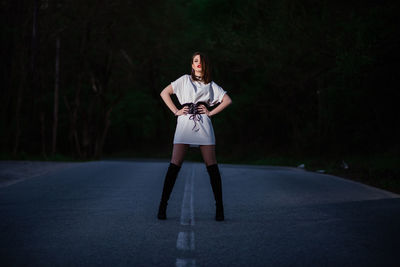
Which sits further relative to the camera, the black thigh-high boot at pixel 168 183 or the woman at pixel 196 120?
the black thigh-high boot at pixel 168 183

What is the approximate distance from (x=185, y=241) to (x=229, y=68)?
28.0m

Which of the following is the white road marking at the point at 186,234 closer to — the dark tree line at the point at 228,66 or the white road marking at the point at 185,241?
the white road marking at the point at 185,241

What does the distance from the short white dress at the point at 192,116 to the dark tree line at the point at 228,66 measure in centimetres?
656

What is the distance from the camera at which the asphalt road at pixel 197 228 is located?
4520mm

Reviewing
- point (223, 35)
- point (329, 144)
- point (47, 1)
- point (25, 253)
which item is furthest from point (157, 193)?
point (47, 1)

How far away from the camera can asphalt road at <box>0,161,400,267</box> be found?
452cm

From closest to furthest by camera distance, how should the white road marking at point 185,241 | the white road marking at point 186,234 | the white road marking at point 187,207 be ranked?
1. the white road marking at point 186,234
2. the white road marking at point 185,241
3. the white road marking at point 187,207

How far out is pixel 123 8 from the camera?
1373 inches

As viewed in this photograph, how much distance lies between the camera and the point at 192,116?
20.5ft

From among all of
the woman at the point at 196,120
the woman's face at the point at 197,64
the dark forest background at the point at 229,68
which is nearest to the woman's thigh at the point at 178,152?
the woman at the point at 196,120

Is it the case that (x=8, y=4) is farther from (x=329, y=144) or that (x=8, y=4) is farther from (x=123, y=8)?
(x=329, y=144)

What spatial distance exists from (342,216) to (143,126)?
44.2m

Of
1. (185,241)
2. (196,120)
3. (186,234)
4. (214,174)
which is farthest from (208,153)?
(185,241)

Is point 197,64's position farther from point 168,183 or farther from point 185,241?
point 185,241
